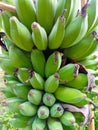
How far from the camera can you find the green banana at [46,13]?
0.62 m

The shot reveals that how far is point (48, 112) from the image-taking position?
0.64m

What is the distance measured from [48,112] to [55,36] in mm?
170

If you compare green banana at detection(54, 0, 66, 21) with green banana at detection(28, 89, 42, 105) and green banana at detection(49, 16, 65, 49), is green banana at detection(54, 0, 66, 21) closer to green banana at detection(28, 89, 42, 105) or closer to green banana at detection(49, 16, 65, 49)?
green banana at detection(49, 16, 65, 49)

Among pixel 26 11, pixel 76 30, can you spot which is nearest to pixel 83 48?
pixel 76 30

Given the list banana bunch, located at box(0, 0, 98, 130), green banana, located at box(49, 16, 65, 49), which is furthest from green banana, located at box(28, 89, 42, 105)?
green banana, located at box(49, 16, 65, 49)

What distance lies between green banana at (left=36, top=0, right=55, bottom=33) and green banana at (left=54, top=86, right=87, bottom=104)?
14cm

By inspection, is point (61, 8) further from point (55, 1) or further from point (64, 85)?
point (64, 85)

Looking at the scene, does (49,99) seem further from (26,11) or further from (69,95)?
(26,11)

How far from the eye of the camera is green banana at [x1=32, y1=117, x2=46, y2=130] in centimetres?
63

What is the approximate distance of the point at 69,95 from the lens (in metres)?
0.64

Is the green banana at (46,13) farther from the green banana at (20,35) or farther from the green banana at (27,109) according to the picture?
the green banana at (27,109)

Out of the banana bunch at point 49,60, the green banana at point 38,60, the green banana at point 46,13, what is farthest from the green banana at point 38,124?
the green banana at point 46,13

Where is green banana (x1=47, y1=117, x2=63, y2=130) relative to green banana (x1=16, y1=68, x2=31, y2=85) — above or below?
below

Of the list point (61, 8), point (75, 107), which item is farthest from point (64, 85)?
point (61, 8)
